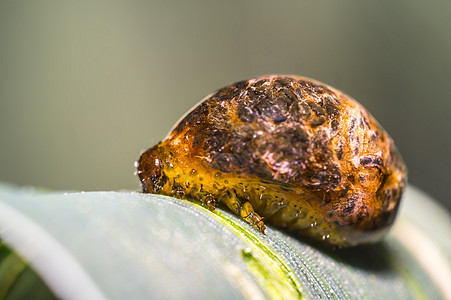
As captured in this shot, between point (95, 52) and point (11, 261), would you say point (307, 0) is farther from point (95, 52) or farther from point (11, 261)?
point (11, 261)

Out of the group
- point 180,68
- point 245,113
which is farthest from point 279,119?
point 180,68

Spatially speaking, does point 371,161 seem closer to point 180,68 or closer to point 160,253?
point 160,253

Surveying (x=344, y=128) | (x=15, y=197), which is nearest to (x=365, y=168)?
(x=344, y=128)

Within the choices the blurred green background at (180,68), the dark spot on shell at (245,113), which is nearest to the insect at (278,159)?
the dark spot on shell at (245,113)

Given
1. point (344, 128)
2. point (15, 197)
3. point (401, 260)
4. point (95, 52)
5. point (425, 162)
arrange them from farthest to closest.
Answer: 1. point (425, 162)
2. point (95, 52)
3. point (401, 260)
4. point (344, 128)
5. point (15, 197)

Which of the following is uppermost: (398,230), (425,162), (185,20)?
(185,20)

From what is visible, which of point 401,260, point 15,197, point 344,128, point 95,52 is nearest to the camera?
point 15,197

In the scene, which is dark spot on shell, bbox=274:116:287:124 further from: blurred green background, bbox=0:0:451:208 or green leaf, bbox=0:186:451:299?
blurred green background, bbox=0:0:451:208

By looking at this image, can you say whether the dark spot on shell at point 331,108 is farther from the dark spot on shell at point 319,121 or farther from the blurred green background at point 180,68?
the blurred green background at point 180,68
